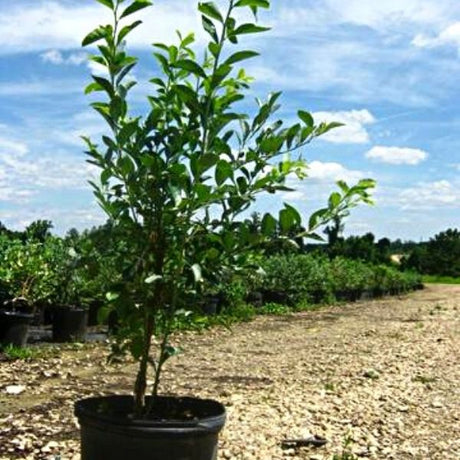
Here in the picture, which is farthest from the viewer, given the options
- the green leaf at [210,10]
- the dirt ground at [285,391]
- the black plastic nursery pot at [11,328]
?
the black plastic nursery pot at [11,328]

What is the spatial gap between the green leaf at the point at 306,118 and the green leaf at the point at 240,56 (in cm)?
30

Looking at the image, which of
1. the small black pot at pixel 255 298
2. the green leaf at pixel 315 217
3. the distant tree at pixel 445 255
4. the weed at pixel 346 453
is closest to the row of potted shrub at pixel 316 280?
the small black pot at pixel 255 298

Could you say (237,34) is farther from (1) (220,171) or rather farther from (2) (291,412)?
(2) (291,412)

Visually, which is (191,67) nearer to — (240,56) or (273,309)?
(240,56)

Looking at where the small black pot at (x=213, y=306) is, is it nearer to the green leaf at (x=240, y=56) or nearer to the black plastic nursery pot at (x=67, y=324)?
the black plastic nursery pot at (x=67, y=324)

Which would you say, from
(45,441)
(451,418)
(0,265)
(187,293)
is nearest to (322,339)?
(0,265)

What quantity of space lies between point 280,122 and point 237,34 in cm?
42

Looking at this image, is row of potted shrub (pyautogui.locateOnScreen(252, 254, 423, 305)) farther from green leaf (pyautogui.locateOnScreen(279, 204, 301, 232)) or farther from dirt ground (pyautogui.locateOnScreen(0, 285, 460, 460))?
green leaf (pyautogui.locateOnScreen(279, 204, 301, 232))

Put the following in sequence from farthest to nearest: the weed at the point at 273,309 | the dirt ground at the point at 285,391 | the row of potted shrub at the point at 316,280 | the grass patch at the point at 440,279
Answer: the grass patch at the point at 440,279 < the row of potted shrub at the point at 316,280 < the weed at the point at 273,309 < the dirt ground at the point at 285,391

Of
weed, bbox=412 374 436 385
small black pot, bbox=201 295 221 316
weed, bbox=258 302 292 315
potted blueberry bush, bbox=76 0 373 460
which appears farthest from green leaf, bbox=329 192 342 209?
weed, bbox=258 302 292 315

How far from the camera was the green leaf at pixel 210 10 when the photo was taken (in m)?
2.56

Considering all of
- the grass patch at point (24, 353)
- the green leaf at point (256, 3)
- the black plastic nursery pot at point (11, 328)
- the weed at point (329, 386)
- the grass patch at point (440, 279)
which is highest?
the green leaf at point (256, 3)

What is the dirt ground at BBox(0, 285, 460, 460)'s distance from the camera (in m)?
4.38

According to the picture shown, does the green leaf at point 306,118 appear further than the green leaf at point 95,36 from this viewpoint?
Yes
